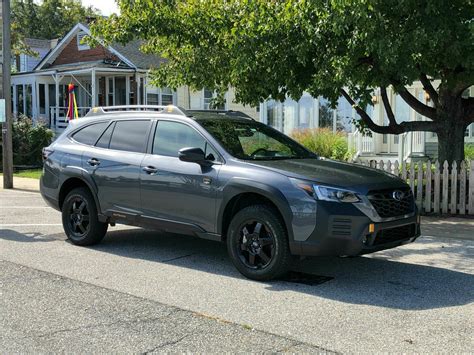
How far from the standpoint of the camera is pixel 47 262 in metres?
7.03

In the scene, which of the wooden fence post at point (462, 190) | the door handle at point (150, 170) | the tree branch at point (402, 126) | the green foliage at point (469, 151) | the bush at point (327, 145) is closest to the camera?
the door handle at point (150, 170)

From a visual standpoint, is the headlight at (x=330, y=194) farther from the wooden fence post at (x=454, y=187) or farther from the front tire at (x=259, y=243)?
the wooden fence post at (x=454, y=187)

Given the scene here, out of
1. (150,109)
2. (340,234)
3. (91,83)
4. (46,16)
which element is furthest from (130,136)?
(46,16)

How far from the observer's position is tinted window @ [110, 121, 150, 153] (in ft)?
23.9

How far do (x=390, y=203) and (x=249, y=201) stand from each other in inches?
59.6

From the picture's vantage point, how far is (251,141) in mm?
7109

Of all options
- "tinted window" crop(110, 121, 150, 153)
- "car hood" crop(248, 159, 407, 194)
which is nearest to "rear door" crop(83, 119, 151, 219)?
"tinted window" crop(110, 121, 150, 153)

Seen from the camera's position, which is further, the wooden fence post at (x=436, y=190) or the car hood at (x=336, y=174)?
the wooden fence post at (x=436, y=190)

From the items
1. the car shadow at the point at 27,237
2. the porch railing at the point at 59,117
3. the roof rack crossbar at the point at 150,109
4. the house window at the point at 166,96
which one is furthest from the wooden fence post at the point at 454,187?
the porch railing at the point at 59,117

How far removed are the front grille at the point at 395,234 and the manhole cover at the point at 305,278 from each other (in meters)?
0.80

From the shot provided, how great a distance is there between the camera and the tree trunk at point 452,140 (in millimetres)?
11359

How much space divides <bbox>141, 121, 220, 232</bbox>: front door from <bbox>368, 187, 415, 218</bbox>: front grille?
5.75 ft

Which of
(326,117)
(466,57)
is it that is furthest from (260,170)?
(326,117)

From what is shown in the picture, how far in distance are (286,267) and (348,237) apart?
744mm
